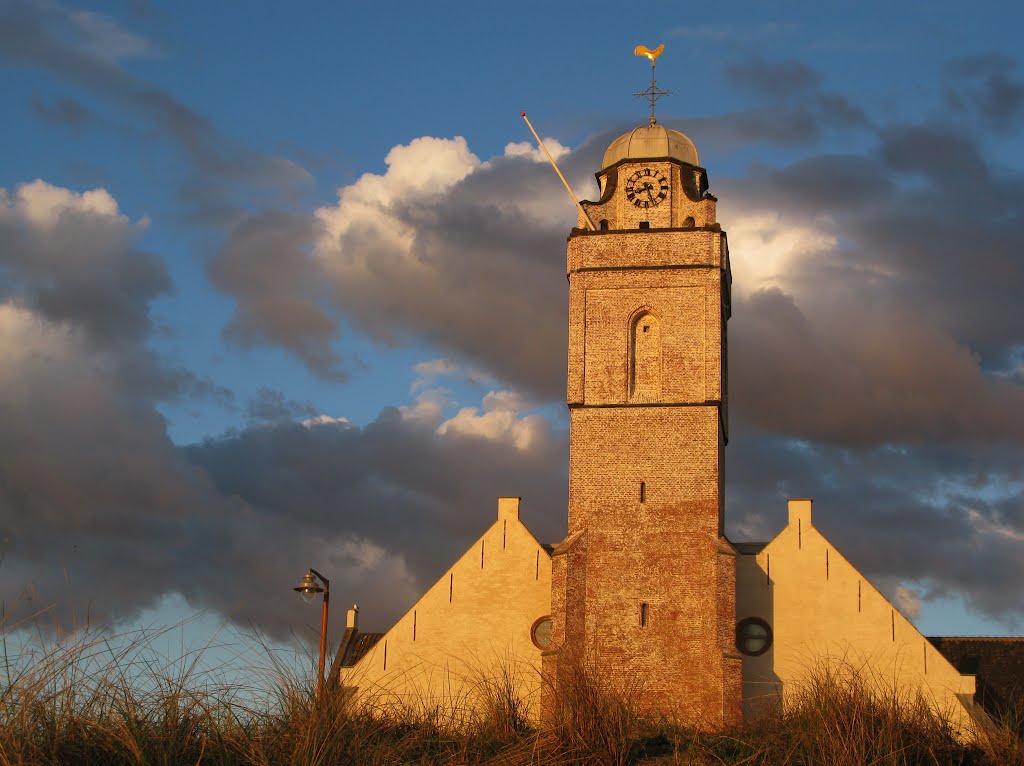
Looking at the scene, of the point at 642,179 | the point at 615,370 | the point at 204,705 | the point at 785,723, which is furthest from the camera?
the point at 642,179

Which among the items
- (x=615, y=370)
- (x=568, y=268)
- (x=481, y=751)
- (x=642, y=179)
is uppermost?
(x=642, y=179)

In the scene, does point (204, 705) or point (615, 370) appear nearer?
point (204, 705)

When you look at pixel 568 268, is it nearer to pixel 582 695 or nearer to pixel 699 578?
pixel 699 578

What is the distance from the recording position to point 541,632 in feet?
135

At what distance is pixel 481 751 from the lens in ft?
61.1

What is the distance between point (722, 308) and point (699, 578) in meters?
8.98

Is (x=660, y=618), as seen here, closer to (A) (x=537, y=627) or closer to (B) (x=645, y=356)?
(A) (x=537, y=627)

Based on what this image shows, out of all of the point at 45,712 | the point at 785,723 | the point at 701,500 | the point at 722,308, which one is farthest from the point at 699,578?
the point at 45,712

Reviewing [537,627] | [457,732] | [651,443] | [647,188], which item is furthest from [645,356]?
[457,732]

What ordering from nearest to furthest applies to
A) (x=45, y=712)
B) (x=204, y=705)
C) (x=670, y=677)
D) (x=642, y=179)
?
1. (x=45, y=712)
2. (x=204, y=705)
3. (x=670, y=677)
4. (x=642, y=179)

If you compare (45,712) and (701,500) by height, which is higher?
(701,500)

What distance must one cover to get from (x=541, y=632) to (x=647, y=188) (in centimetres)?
1431

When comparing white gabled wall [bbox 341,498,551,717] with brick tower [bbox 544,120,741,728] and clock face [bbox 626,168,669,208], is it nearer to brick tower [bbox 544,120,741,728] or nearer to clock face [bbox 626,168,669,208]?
brick tower [bbox 544,120,741,728]

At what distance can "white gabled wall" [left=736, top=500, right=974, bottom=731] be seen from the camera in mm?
39094
